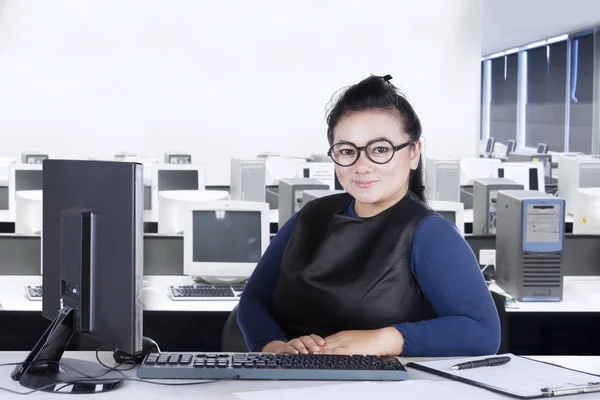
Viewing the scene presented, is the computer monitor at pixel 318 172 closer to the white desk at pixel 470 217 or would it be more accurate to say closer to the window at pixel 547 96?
the white desk at pixel 470 217

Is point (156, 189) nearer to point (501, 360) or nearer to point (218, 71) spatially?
point (218, 71)

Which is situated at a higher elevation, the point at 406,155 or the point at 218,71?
the point at 218,71

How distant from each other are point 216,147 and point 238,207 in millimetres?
6915

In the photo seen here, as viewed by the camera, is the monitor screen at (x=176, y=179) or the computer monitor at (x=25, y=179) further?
the monitor screen at (x=176, y=179)

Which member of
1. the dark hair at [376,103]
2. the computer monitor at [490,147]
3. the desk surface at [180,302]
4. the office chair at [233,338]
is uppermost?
the computer monitor at [490,147]

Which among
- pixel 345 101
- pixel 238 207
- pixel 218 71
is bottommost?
pixel 238 207

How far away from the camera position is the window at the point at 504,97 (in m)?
20.8

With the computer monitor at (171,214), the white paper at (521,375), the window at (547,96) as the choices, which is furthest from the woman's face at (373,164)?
the window at (547,96)

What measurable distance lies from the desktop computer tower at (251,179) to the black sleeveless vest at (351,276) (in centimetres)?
551

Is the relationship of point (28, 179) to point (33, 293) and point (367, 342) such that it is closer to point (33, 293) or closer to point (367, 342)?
point (33, 293)

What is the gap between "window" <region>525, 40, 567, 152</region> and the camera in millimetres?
17922

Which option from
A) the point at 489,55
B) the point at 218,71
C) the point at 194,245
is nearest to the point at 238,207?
the point at 194,245

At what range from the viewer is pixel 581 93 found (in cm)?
1712

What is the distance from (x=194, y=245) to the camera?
426cm
